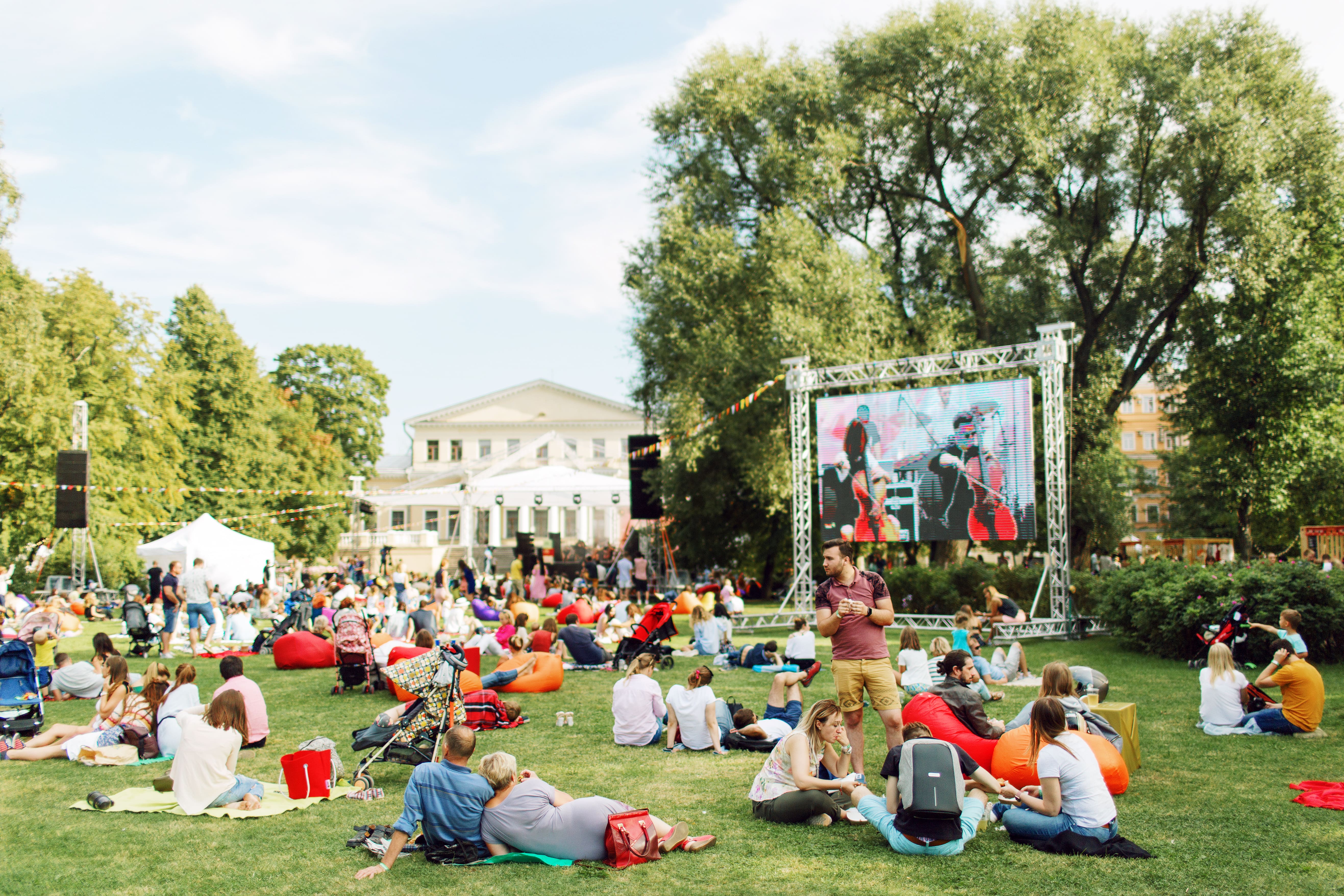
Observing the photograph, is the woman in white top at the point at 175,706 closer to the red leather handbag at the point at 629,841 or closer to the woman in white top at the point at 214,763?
the woman in white top at the point at 214,763

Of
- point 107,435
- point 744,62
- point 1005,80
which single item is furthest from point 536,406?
point 1005,80

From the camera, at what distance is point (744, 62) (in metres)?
25.3

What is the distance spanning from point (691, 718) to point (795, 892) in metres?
3.59

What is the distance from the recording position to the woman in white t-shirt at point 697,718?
8469 mm

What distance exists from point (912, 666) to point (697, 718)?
3436mm

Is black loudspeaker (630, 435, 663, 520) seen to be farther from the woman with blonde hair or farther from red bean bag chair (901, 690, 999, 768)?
the woman with blonde hair

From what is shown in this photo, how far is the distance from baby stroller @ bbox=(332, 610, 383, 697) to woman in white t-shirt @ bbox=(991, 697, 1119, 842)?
8526 mm

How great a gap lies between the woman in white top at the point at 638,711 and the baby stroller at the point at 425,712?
1.59m

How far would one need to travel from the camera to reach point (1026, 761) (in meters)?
6.69

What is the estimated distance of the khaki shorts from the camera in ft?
22.7

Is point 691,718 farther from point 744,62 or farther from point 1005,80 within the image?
point 744,62

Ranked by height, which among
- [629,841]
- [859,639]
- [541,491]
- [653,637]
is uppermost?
[541,491]

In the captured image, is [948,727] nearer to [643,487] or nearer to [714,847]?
[714,847]

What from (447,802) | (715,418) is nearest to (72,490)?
(715,418)
